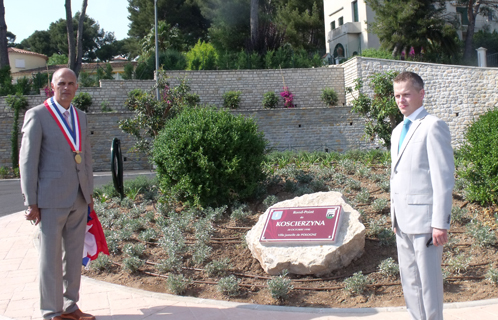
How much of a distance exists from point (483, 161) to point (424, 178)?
3.62 m

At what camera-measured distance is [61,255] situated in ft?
13.0

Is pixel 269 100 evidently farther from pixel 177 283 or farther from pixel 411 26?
pixel 177 283

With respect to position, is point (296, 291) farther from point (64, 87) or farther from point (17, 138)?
point (17, 138)

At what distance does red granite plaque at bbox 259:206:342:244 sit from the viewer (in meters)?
5.05

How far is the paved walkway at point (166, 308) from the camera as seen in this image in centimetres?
412

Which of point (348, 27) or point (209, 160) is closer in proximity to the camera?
point (209, 160)

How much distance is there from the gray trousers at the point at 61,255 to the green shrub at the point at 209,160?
2.67 metres

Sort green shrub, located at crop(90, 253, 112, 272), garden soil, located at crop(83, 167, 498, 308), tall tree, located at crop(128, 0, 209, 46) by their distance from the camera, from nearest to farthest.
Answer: garden soil, located at crop(83, 167, 498, 308) → green shrub, located at crop(90, 253, 112, 272) → tall tree, located at crop(128, 0, 209, 46)

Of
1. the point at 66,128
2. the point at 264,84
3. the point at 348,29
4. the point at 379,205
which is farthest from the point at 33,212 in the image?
the point at 348,29

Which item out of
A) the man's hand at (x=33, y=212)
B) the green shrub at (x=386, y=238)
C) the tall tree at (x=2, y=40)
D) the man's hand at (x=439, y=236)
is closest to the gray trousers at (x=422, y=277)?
the man's hand at (x=439, y=236)

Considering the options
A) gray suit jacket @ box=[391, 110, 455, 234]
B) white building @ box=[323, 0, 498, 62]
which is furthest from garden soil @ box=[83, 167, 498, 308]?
white building @ box=[323, 0, 498, 62]

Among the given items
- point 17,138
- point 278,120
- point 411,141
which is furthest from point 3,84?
point 411,141

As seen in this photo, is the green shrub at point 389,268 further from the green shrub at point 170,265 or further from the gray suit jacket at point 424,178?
the green shrub at point 170,265

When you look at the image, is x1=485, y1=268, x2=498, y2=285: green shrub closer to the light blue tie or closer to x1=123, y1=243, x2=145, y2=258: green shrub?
the light blue tie
